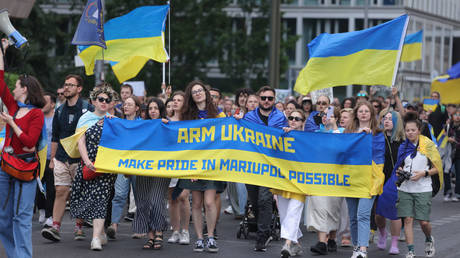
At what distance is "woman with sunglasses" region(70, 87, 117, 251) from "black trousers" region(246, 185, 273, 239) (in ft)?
5.84

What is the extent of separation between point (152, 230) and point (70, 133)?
1.74m

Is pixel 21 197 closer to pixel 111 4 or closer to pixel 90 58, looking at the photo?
pixel 90 58

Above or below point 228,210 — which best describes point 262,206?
above

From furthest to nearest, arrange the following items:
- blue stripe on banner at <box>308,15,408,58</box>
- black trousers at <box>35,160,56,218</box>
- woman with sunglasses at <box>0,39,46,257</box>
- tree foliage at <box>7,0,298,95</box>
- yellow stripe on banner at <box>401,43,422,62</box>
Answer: tree foliage at <box>7,0,298,95</box> → yellow stripe on banner at <box>401,43,422,62</box> → blue stripe on banner at <box>308,15,408,58</box> → black trousers at <box>35,160,56,218</box> → woman with sunglasses at <box>0,39,46,257</box>

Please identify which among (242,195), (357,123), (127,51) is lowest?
(242,195)

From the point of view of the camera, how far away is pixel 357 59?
12.2 meters

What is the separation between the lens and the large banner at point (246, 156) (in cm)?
986

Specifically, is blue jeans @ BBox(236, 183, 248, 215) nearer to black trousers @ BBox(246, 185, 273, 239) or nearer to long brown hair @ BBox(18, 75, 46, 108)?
black trousers @ BBox(246, 185, 273, 239)

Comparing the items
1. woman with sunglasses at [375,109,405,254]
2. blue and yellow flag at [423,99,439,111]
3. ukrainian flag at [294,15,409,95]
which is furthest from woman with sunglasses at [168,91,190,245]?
blue and yellow flag at [423,99,439,111]

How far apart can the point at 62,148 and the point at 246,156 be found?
8.17 ft

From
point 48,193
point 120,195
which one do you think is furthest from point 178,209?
point 48,193

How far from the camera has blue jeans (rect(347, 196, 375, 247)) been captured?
9.71m

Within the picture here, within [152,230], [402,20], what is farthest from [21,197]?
[402,20]

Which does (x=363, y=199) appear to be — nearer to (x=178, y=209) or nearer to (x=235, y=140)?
(x=235, y=140)
